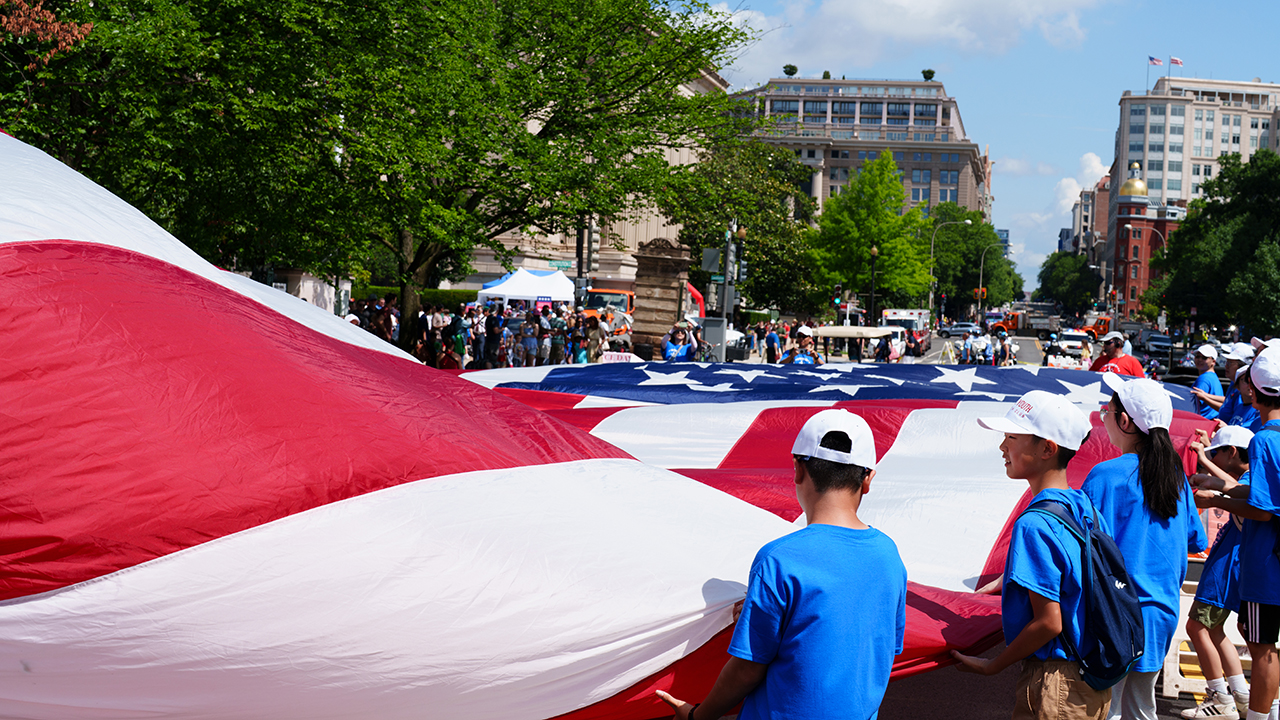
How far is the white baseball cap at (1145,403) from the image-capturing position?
3803mm

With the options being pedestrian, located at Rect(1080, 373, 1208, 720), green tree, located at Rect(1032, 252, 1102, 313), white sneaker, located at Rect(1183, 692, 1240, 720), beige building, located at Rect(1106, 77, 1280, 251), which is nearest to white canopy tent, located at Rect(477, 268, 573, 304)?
white sneaker, located at Rect(1183, 692, 1240, 720)

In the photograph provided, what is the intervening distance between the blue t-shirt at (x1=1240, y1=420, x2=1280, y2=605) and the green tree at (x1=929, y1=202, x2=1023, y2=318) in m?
115

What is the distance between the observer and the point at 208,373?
11.4 ft

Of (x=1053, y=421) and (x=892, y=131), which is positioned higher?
(x=892, y=131)

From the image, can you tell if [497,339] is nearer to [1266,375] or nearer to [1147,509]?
[1266,375]

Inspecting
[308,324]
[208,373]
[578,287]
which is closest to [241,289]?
[308,324]

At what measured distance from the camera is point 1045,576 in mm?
3115

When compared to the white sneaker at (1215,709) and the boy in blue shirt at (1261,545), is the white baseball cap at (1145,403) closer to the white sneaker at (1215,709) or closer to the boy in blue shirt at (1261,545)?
the boy in blue shirt at (1261,545)

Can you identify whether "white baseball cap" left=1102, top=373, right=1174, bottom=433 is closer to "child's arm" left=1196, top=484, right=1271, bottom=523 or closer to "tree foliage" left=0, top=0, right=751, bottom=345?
"child's arm" left=1196, top=484, right=1271, bottom=523

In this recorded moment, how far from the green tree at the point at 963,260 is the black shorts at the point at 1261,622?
379 ft

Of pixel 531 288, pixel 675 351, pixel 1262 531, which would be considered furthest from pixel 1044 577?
pixel 531 288

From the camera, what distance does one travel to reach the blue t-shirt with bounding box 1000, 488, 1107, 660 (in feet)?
10.2

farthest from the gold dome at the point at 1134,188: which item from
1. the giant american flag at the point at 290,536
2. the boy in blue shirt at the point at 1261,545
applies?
the giant american flag at the point at 290,536

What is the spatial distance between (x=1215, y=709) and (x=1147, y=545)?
231 cm
